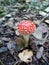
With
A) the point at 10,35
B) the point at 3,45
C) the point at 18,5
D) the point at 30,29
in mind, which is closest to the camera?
the point at 30,29

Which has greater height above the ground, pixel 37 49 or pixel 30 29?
pixel 30 29

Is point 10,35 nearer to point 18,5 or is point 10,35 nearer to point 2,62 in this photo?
point 2,62

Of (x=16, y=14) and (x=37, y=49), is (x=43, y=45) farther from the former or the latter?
(x=16, y=14)

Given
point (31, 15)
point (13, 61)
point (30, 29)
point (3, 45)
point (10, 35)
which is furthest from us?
point (31, 15)

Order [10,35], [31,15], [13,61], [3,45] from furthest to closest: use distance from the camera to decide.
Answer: [31,15] → [10,35] → [3,45] → [13,61]

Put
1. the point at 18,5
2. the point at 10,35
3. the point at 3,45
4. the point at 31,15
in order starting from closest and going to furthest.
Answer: the point at 3,45 < the point at 10,35 < the point at 31,15 < the point at 18,5

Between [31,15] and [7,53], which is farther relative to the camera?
[31,15]

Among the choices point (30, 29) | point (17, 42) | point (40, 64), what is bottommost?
point (40, 64)

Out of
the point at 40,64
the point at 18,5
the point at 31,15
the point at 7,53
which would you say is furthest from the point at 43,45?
the point at 18,5

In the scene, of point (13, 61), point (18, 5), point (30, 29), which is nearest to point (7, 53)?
point (13, 61)

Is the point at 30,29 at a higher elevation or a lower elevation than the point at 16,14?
higher
